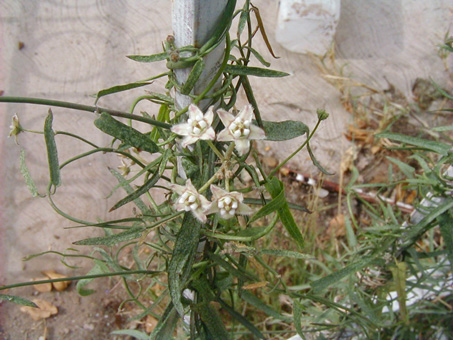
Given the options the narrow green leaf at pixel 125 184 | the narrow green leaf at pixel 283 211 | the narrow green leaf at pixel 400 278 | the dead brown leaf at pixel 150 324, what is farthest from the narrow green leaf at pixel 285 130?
the dead brown leaf at pixel 150 324

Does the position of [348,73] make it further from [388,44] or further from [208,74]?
[208,74]

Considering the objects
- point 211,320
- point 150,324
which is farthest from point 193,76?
point 150,324

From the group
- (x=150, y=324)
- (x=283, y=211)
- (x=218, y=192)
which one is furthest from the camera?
(x=150, y=324)

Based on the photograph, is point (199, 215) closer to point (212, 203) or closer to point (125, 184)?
point (212, 203)

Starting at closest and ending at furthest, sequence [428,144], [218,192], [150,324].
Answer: [218,192], [428,144], [150,324]

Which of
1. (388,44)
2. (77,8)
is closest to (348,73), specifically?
(388,44)

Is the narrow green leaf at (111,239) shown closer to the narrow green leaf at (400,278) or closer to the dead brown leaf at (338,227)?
the narrow green leaf at (400,278)
